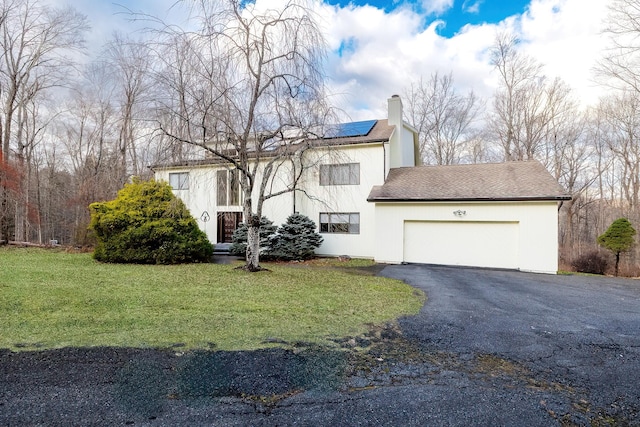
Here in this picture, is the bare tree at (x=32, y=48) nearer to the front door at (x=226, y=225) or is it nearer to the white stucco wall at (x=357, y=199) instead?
the front door at (x=226, y=225)

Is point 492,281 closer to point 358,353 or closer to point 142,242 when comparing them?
point 358,353

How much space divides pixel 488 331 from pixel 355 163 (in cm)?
1028

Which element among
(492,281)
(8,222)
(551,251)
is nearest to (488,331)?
(492,281)

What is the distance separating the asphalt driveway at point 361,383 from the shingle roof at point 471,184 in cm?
764

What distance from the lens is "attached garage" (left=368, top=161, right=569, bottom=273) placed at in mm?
11180

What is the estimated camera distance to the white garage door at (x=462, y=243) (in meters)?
11.7

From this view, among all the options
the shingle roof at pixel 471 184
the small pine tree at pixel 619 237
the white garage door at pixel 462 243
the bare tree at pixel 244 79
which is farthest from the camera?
the small pine tree at pixel 619 237

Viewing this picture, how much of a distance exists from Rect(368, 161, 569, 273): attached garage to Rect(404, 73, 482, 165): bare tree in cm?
1116

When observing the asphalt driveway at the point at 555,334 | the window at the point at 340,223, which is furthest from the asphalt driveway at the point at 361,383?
the window at the point at 340,223

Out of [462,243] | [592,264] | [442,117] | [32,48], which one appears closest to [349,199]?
[462,243]

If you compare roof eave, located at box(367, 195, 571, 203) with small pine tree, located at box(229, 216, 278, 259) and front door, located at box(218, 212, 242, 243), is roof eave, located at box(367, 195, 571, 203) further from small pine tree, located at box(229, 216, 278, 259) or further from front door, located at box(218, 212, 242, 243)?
front door, located at box(218, 212, 242, 243)

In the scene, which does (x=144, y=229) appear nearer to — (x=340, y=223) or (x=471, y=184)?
(x=340, y=223)

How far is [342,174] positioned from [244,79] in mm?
7107

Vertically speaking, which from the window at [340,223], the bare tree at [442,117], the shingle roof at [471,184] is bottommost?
the window at [340,223]
